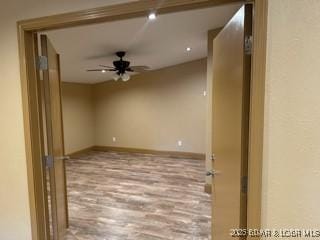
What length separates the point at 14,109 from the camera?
64.1 inches

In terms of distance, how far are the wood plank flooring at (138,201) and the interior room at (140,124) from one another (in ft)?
0.05

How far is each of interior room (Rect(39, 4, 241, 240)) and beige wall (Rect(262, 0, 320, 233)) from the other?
72 cm

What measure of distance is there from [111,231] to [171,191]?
1.41m

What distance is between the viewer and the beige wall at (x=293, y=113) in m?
0.99

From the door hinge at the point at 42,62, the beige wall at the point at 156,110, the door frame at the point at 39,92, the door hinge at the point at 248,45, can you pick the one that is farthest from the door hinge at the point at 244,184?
the beige wall at the point at 156,110

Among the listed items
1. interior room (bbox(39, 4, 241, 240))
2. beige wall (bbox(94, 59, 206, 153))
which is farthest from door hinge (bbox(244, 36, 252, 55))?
beige wall (bbox(94, 59, 206, 153))

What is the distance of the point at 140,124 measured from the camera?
6.62 meters

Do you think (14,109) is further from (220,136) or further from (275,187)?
(275,187)

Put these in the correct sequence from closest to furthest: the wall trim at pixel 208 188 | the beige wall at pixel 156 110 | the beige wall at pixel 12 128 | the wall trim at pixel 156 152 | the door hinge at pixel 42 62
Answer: the beige wall at pixel 12 128 → the door hinge at pixel 42 62 → the wall trim at pixel 208 188 → the beige wall at pixel 156 110 → the wall trim at pixel 156 152

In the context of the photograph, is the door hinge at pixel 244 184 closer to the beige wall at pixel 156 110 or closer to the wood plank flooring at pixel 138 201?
the wood plank flooring at pixel 138 201

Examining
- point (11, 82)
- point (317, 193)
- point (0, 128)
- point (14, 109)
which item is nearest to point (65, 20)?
point (11, 82)

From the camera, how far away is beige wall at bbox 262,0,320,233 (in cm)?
99

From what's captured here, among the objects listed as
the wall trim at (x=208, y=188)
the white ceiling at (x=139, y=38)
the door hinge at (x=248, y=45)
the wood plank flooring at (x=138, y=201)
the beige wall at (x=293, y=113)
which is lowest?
the wood plank flooring at (x=138, y=201)

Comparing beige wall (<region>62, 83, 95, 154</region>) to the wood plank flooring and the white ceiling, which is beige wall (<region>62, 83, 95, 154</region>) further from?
the white ceiling
